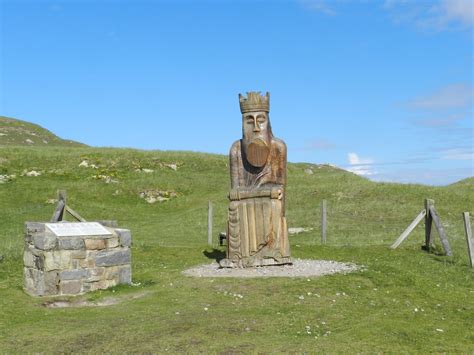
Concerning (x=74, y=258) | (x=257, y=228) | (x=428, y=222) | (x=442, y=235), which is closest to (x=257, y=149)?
(x=257, y=228)

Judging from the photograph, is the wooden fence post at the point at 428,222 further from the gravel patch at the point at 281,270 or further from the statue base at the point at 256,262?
the statue base at the point at 256,262

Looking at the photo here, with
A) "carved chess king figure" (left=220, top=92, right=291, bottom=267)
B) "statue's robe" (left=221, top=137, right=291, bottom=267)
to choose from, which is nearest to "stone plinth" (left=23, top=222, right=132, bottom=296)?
"statue's robe" (left=221, top=137, right=291, bottom=267)

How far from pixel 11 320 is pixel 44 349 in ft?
8.54

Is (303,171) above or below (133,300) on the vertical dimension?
above

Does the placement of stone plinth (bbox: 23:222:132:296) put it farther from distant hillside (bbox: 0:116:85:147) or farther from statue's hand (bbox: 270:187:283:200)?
distant hillside (bbox: 0:116:85:147)

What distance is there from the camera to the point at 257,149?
653 inches

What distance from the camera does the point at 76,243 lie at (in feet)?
46.5

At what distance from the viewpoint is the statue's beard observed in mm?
16578

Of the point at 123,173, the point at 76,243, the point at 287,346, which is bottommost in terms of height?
the point at 287,346

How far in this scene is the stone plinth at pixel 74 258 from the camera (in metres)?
14.0

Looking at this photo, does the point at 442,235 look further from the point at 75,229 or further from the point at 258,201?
the point at 75,229

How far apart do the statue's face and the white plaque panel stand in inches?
191

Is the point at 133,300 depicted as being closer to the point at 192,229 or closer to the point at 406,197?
the point at 192,229

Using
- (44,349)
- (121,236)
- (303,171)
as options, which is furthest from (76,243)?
(303,171)
